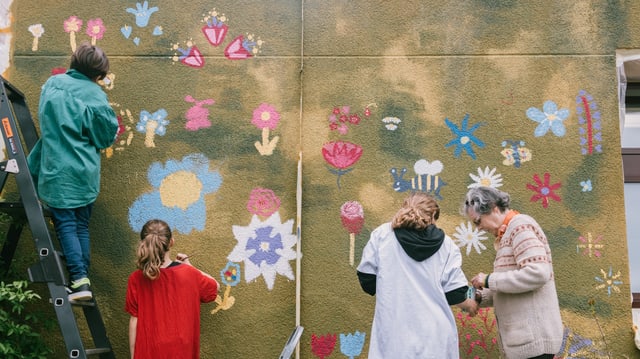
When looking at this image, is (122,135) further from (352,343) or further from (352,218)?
(352,343)

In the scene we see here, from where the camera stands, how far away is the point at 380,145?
4.61 m

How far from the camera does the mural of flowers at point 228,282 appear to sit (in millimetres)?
4441

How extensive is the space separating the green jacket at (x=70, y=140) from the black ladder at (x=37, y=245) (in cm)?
10

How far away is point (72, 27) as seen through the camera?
4.79m

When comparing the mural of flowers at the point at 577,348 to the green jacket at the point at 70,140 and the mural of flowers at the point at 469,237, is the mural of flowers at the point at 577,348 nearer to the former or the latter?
the mural of flowers at the point at 469,237

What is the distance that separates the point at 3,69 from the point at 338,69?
2.28m

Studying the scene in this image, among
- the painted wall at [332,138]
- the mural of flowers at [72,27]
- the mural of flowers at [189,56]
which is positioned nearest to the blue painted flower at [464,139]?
the painted wall at [332,138]

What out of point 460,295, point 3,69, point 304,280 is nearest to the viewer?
point 460,295

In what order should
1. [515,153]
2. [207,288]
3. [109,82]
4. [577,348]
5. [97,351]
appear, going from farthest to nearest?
[109,82] < [515,153] < [577,348] < [207,288] < [97,351]

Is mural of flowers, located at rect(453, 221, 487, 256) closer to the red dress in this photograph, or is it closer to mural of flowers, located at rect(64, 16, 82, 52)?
the red dress

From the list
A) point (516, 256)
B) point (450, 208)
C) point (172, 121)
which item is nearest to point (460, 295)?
point (516, 256)

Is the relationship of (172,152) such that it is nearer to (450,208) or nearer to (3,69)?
(3,69)

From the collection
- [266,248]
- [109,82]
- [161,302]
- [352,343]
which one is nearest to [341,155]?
[266,248]

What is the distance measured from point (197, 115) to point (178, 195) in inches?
21.9
